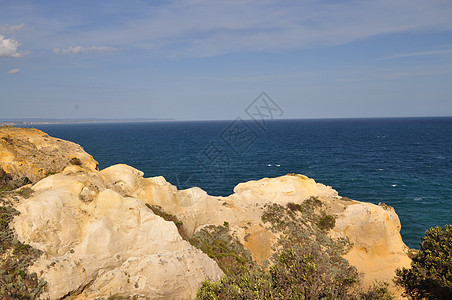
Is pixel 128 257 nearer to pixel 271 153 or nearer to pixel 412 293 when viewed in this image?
pixel 412 293

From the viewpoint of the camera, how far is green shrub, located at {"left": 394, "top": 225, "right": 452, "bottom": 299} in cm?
2814

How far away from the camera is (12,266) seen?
23.3 metres

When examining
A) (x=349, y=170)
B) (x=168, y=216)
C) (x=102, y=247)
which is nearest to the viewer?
(x=102, y=247)

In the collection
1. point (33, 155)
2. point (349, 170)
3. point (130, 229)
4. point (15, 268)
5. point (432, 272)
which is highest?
point (33, 155)

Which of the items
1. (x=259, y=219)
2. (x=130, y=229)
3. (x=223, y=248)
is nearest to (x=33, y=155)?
(x=130, y=229)

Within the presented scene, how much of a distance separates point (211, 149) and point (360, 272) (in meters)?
133

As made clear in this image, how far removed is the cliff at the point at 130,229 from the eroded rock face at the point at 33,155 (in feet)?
0.45

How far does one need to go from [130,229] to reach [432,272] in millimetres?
29394

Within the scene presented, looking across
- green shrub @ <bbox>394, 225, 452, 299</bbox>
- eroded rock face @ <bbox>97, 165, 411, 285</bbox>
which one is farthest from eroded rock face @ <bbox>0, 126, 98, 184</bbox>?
green shrub @ <bbox>394, 225, 452, 299</bbox>

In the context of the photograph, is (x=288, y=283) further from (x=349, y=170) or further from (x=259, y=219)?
(x=349, y=170)

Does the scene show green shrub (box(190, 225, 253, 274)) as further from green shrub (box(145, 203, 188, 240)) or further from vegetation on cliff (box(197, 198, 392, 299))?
vegetation on cliff (box(197, 198, 392, 299))

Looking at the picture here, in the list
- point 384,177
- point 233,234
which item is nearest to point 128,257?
point 233,234

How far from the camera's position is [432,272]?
29.2 m

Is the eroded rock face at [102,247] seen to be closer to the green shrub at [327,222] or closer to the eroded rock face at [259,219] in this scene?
the eroded rock face at [259,219]
